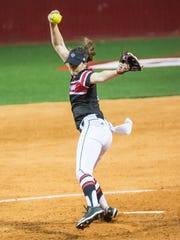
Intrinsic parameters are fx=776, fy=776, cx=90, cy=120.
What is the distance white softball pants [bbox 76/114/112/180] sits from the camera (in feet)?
27.2

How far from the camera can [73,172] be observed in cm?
1132

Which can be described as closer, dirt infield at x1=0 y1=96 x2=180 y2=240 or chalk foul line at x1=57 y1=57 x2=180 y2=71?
dirt infield at x1=0 y1=96 x2=180 y2=240

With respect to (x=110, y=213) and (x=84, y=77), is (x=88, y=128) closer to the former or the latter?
(x=84, y=77)

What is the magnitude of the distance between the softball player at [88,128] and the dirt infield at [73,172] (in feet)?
1.15

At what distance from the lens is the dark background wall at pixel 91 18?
24969 millimetres

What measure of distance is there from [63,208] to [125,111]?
5.90 meters

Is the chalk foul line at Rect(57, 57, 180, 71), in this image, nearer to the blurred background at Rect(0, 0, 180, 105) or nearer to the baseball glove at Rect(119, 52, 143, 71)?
the blurred background at Rect(0, 0, 180, 105)

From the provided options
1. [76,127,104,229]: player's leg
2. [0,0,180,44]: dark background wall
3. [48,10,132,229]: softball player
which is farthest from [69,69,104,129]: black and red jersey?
[0,0,180,44]: dark background wall

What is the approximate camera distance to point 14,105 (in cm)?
1625

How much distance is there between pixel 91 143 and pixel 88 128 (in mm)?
215

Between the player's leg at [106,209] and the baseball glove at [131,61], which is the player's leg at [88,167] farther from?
the baseball glove at [131,61]

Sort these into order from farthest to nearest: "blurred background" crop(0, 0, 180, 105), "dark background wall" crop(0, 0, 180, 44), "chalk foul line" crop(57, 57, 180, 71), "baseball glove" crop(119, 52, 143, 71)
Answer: "dark background wall" crop(0, 0, 180, 44) < "blurred background" crop(0, 0, 180, 105) < "chalk foul line" crop(57, 57, 180, 71) < "baseball glove" crop(119, 52, 143, 71)

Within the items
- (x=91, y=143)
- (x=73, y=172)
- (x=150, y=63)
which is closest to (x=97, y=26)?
(x=150, y=63)

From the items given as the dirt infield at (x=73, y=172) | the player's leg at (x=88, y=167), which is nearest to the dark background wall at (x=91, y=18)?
the dirt infield at (x=73, y=172)
